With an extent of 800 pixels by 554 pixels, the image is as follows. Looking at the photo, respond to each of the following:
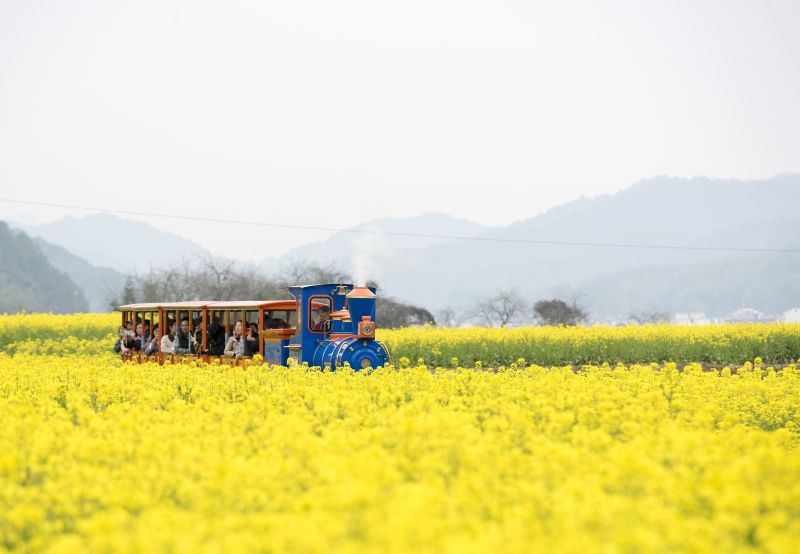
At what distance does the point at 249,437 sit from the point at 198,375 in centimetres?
526

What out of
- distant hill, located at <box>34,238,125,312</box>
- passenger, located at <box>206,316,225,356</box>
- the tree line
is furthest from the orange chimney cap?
distant hill, located at <box>34,238,125,312</box>

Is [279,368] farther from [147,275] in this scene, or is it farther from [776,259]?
[776,259]

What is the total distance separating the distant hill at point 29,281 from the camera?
366 feet

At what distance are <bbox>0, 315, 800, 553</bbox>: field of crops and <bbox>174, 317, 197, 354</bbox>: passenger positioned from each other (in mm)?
10496

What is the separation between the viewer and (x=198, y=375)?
12.8 metres

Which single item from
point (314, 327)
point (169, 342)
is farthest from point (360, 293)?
point (169, 342)

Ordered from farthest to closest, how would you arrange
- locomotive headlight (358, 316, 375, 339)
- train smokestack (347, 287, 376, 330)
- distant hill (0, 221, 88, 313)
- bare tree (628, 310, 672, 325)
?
1. distant hill (0, 221, 88, 313)
2. bare tree (628, 310, 672, 325)
3. train smokestack (347, 287, 376, 330)
4. locomotive headlight (358, 316, 375, 339)

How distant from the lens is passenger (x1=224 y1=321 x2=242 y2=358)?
66.8 feet

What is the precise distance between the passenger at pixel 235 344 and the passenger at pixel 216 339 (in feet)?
3.08

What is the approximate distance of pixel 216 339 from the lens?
2184cm

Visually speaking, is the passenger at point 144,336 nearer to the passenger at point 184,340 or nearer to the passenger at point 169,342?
the passenger at point 169,342

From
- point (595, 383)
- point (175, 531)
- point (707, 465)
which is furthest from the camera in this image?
point (595, 383)

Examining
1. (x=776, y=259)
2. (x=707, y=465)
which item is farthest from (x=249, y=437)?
(x=776, y=259)

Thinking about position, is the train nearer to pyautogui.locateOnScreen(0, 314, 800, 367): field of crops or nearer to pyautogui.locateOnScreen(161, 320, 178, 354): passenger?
pyautogui.locateOnScreen(161, 320, 178, 354): passenger
